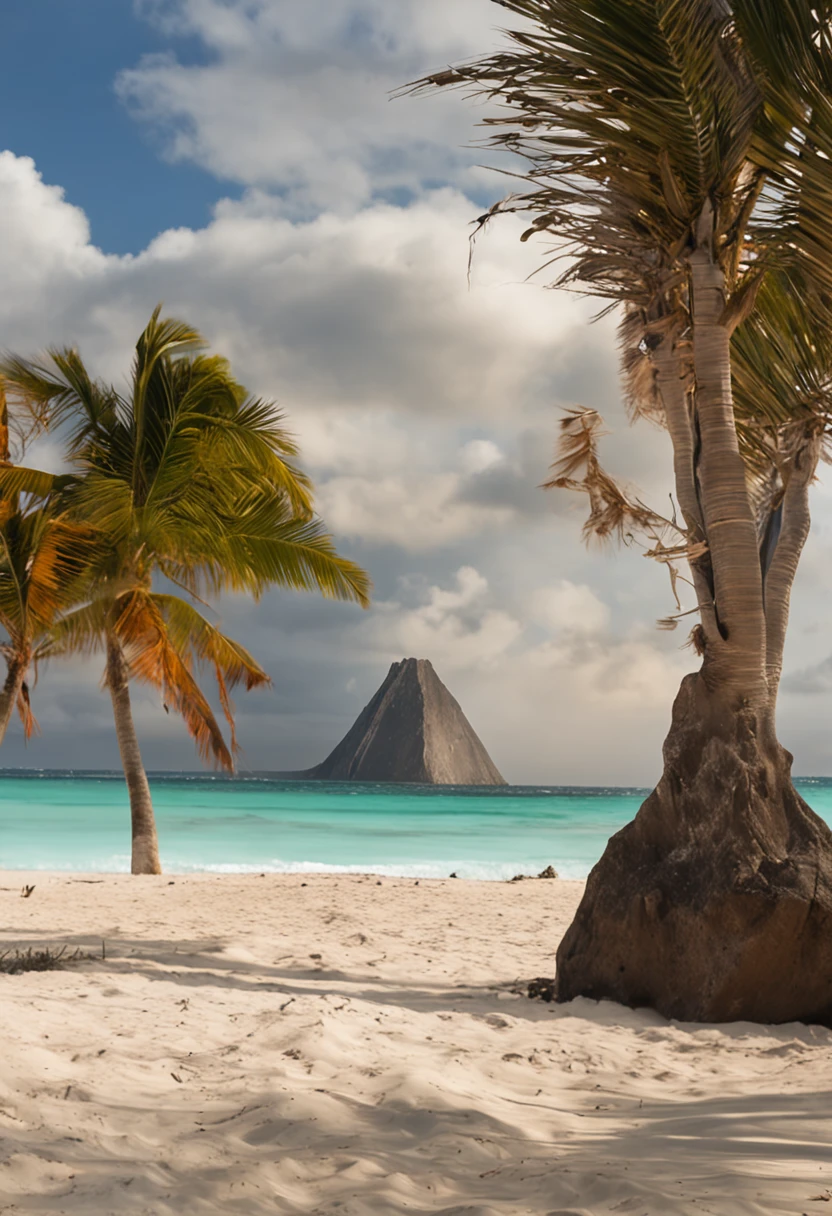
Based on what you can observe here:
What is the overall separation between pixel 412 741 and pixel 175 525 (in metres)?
87.3

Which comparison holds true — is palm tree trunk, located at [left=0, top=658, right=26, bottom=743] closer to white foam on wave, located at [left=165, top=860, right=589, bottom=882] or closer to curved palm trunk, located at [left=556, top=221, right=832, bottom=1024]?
curved palm trunk, located at [left=556, top=221, right=832, bottom=1024]

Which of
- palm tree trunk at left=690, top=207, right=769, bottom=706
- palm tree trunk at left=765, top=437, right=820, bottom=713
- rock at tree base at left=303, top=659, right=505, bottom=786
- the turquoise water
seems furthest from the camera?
rock at tree base at left=303, top=659, right=505, bottom=786

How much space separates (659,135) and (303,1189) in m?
5.05

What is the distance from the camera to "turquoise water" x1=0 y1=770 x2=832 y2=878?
67.3 feet

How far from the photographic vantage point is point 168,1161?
8.57ft

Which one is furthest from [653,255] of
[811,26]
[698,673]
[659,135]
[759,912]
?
[759,912]

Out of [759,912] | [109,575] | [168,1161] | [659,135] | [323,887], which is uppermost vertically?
[659,135]

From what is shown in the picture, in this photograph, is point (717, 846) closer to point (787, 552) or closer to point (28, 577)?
point (787, 552)

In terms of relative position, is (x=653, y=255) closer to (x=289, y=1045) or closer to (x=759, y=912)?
(x=759, y=912)

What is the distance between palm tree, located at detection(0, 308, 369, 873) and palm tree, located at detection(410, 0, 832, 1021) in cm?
669

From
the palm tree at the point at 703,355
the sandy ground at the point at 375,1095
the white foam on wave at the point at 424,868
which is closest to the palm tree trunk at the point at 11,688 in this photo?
the sandy ground at the point at 375,1095

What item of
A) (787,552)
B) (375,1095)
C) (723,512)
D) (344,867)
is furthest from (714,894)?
(344,867)

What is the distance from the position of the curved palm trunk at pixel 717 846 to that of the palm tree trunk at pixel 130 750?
26.8 ft

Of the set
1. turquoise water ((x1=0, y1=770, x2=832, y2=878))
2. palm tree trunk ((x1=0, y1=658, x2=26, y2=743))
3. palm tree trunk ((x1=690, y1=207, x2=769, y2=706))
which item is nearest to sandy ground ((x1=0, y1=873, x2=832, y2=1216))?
palm tree trunk ((x1=690, y1=207, x2=769, y2=706))
